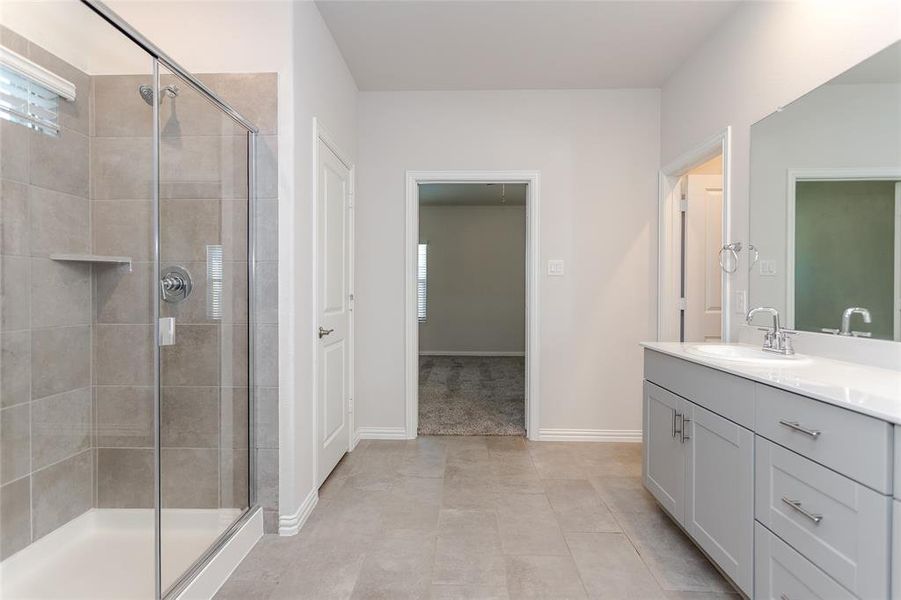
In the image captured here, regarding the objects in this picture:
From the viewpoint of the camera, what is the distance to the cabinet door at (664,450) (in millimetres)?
2025

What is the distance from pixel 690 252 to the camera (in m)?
3.19

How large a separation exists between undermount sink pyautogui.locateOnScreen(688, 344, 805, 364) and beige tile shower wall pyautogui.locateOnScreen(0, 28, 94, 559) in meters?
2.72

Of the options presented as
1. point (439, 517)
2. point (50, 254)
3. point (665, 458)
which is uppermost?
point (50, 254)

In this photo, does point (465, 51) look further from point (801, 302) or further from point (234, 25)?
point (801, 302)

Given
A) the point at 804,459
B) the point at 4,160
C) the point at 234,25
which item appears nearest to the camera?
the point at 804,459

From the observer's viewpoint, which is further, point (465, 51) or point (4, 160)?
point (465, 51)

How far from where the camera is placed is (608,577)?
1800 millimetres

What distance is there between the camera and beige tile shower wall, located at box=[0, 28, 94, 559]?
1.69 meters

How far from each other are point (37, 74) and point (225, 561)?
2.08m

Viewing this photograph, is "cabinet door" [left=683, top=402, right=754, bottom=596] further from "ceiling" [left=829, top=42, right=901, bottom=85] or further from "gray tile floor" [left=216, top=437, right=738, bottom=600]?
"ceiling" [left=829, top=42, right=901, bottom=85]

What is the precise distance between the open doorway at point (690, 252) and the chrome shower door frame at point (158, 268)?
8.82ft

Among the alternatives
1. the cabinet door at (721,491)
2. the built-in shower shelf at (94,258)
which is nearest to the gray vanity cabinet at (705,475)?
the cabinet door at (721,491)

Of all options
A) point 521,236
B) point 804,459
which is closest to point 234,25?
point 804,459

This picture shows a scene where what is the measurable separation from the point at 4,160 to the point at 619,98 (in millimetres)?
3519
